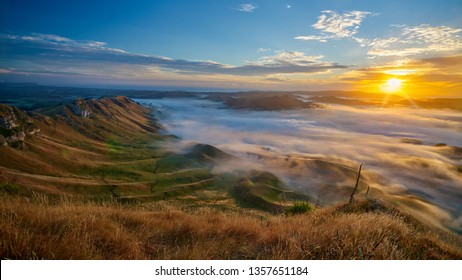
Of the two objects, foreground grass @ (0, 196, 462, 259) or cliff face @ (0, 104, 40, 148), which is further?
cliff face @ (0, 104, 40, 148)

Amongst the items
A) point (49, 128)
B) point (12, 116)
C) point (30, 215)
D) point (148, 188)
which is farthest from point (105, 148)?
point (30, 215)

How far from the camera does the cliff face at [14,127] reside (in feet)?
471

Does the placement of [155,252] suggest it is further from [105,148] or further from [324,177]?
[105,148]

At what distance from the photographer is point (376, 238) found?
6.11 m

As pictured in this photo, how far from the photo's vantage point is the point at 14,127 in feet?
501

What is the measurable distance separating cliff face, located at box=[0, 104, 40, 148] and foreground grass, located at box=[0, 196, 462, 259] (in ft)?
559

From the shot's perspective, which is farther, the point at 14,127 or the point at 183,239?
the point at 14,127

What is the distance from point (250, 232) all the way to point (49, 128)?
226 m

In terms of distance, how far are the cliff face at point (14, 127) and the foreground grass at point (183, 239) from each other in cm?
17053

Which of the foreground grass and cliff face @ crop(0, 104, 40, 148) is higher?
the foreground grass

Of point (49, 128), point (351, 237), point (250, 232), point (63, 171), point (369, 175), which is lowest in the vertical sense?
point (369, 175)

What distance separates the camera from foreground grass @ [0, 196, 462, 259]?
183 inches

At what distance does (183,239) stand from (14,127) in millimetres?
187504

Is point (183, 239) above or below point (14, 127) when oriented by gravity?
above
